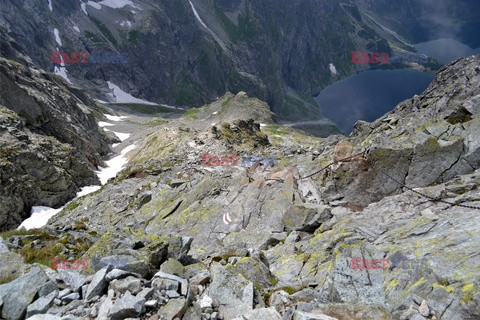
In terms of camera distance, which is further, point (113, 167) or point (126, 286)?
point (113, 167)

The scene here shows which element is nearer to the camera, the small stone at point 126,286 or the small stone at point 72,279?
the small stone at point 126,286

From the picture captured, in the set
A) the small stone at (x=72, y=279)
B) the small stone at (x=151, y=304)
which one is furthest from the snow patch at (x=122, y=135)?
the small stone at (x=151, y=304)

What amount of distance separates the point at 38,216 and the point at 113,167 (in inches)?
A: 1552

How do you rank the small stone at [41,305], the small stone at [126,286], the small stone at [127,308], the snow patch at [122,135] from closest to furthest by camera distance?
the small stone at [127,308] < the small stone at [41,305] < the small stone at [126,286] < the snow patch at [122,135]

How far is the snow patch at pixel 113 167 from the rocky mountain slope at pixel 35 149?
3363 mm

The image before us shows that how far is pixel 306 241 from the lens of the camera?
17.3 metres

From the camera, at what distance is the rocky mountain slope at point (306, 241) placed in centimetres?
926

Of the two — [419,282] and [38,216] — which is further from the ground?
[419,282]

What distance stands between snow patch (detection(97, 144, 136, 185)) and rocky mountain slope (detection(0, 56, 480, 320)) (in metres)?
58.1

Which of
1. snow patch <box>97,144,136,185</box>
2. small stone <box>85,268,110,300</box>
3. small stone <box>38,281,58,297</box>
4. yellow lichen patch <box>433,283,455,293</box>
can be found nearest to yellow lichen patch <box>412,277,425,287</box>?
yellow lichen patch <box>433,283,455,293</box>

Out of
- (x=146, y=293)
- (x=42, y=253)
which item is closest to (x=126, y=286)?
(x=146, y=293)

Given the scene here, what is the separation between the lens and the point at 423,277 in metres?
10.4

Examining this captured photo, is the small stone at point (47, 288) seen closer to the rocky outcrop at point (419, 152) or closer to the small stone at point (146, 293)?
the small stone at point (146, 293)

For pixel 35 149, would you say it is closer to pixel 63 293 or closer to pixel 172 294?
pixel 63 293
